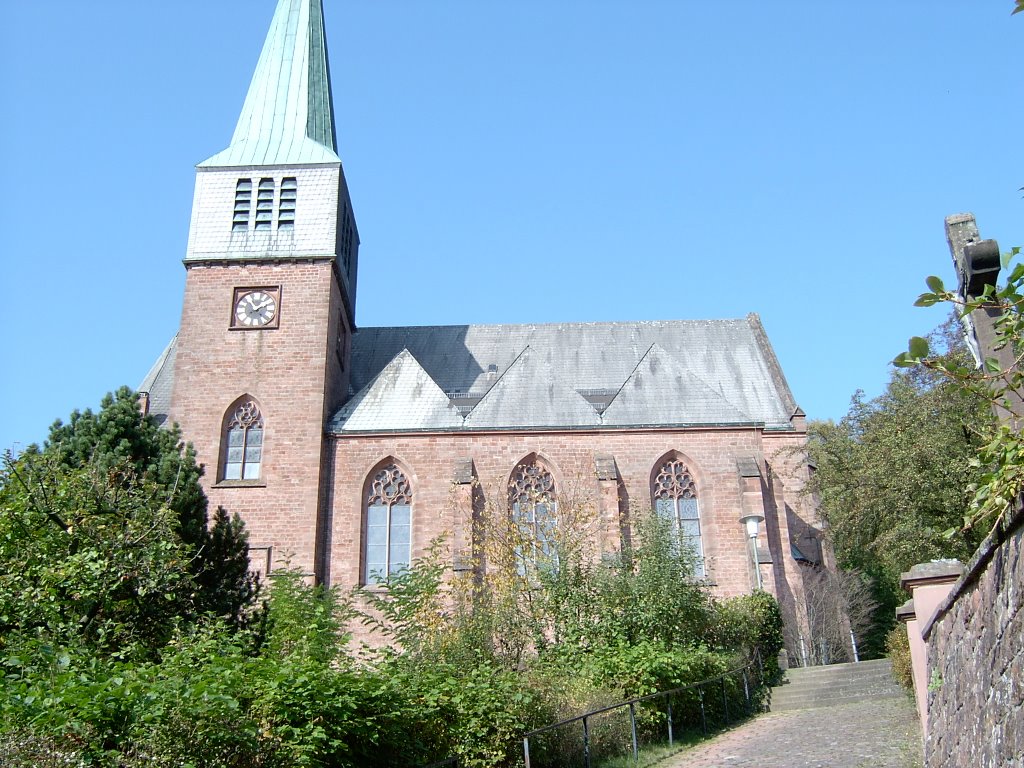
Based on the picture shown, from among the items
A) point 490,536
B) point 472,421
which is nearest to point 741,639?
point 490,536

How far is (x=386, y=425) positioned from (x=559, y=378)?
5473 millimetres

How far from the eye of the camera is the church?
79.3 ft

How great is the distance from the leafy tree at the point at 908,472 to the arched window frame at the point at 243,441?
13.9m

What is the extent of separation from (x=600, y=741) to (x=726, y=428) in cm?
1413

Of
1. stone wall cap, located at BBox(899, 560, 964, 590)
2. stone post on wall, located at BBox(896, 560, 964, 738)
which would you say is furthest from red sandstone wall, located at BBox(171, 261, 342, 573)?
stone wall cap, located at BBox(899, 560, 964, 590)

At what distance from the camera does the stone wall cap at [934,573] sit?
26.3 feet

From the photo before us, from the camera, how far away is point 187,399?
2512 centimetres

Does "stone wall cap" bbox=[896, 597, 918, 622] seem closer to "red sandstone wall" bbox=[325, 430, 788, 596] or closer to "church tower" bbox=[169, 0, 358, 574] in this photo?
"red sandstone wall" bbox=[325, 430, 788, 596]

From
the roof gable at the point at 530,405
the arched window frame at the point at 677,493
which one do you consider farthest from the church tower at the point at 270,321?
the arched window frame at the point at 677,493

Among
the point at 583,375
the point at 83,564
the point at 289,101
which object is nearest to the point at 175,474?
the point at 83,564

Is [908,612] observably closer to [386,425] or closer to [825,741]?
[825,741]

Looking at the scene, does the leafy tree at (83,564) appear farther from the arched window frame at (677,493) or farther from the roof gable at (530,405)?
the arched window frame at (677,493)

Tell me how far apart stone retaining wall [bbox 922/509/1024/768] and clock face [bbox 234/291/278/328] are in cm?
2138

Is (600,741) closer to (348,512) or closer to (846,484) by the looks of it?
(846,484)
